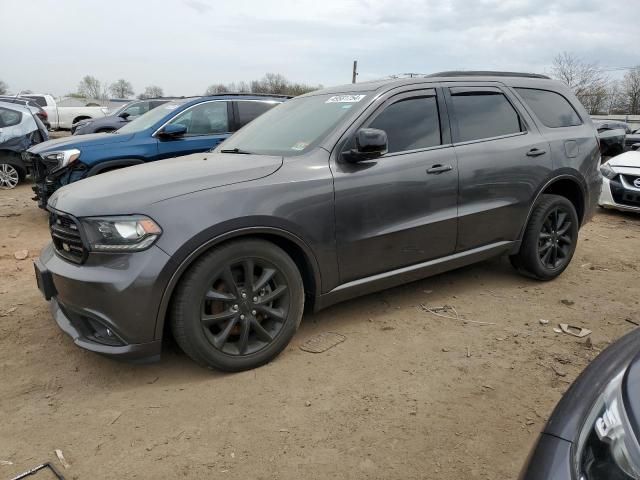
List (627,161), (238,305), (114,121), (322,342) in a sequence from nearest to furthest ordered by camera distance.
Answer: (238,305) → (322,342) → (627,161) → (114,121)

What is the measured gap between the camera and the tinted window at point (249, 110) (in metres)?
7.43

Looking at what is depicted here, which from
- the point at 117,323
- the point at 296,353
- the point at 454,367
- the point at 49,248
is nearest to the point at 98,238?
the point at 117,323

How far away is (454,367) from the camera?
10.6 ft

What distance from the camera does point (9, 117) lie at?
962 centimetres

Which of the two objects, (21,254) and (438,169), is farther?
(21,254)

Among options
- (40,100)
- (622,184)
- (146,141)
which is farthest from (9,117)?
(40,100)

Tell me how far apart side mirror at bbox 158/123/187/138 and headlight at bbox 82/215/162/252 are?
4.02 metres

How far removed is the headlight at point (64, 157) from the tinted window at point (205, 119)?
1.30 m

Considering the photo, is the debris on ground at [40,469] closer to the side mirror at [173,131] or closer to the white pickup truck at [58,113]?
the side mirror at [173,131]

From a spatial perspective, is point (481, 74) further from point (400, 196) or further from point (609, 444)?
point (609, 444)

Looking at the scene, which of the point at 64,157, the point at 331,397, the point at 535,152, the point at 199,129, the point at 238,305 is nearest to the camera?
the point at 331,397

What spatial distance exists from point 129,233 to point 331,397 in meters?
1.43

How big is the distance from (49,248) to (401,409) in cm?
242

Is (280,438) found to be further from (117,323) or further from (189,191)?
(189,191)
